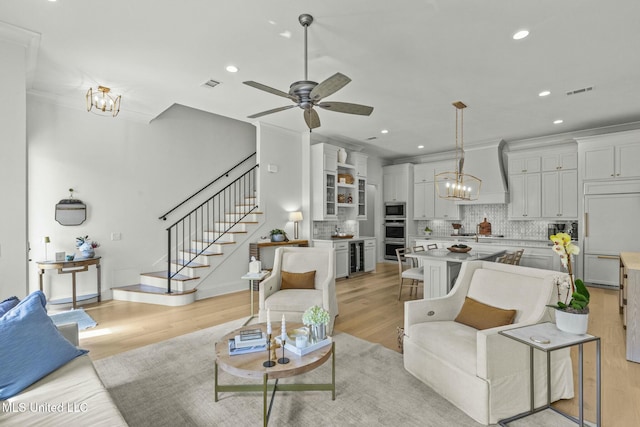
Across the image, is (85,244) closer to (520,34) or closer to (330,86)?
(330,86)

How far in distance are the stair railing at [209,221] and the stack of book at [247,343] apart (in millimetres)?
3488

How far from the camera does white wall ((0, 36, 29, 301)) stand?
2.89 metres

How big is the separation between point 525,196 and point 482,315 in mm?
5742

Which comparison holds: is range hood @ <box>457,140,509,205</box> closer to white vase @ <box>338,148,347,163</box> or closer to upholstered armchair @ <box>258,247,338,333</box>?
white vase @ <box>338,148,347,163</box>

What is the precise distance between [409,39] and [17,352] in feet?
12.5

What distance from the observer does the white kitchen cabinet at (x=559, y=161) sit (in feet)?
21.4

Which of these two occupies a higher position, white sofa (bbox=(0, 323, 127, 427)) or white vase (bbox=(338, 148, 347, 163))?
white vase (bbox=(338, 148, 347, 163))

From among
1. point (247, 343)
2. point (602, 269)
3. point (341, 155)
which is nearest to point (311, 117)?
point (247, 343)

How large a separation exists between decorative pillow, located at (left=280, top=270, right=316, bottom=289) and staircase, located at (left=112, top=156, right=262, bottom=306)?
193 cm

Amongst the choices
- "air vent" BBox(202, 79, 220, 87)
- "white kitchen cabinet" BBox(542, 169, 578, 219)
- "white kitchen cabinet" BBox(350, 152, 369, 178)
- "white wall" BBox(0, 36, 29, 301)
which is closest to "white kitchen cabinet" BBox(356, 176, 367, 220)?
"white kitchen cabinet" BBox(350, 152, 369, 178)

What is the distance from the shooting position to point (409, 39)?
3.20m

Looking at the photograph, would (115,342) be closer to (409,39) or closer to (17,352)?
(17,352)

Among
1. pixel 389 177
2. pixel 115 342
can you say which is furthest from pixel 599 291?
pixel 115 342

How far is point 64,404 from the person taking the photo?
1574 mm
